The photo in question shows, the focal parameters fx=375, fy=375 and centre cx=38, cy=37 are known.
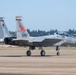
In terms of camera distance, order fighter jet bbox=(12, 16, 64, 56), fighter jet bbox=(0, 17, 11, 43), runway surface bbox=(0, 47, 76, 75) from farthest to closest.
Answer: fighter jet bbox=(0, 17, 11, 43)
fighter jet bbox=(12, 16, 64, 56)
runway surface bbox=(0, 47, 76, 75)

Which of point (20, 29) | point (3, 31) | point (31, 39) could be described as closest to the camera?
point (20, 29)

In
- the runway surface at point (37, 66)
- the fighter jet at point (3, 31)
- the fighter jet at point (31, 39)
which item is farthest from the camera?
the fighter jet at point (3, 31)

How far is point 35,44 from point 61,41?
3160mm

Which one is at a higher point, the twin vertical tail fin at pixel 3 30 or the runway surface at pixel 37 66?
the twin vertical tail fin at pixel 3 30

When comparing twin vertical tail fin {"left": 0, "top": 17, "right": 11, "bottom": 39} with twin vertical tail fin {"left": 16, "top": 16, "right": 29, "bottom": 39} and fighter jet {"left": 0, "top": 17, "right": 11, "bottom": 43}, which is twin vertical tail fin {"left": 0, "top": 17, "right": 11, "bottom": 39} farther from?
twin vertical tail fin {"left": 16, "top": 16, "right": 29, "bottom": 39}

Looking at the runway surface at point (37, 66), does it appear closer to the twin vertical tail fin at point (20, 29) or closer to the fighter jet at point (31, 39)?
the fighter jet at point (31, 39)

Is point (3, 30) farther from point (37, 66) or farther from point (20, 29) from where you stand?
point (37, 66)

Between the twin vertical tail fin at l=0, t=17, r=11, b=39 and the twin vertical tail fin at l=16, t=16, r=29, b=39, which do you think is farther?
the twin vertical tail fin at l=0, t=17, r=11, b=39

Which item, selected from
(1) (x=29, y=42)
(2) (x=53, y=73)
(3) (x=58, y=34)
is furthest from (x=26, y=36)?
(2) (x=53, y=73)

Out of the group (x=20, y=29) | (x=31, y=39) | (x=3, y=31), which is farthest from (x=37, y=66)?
(x=3, y=31)

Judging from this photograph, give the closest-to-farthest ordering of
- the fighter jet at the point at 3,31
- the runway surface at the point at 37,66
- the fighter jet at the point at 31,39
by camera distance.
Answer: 1. the runway surface at the point at 37,66
2. the fighter jet at the point at 31,39
3. the fighter jet at the point at 3,31

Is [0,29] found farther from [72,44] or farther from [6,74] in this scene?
[6,74]

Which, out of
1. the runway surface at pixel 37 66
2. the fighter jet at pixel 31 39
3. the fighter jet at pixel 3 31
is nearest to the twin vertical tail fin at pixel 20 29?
the fighter jet at pixel 31 39

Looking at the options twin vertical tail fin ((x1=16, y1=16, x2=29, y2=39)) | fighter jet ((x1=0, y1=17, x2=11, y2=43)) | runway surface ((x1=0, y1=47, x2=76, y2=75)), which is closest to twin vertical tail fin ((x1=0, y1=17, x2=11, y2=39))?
fighter jet ((x1=0, y1=17, x2=11, y2=43))
